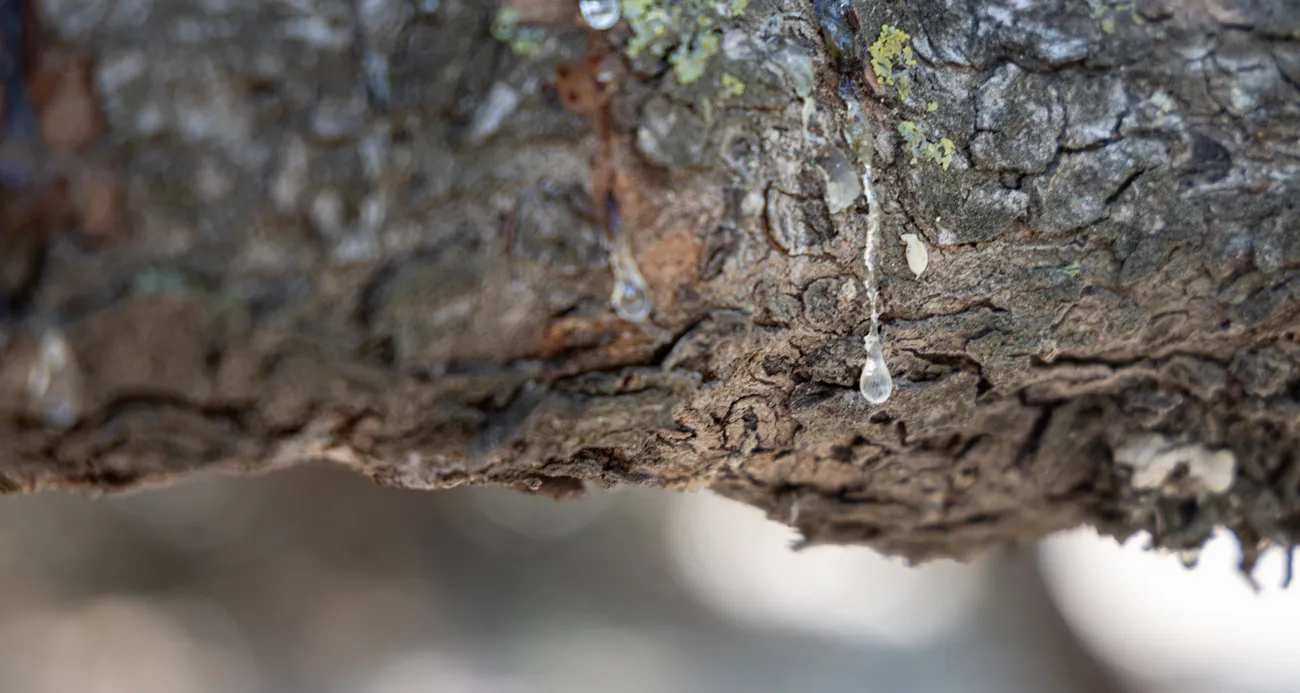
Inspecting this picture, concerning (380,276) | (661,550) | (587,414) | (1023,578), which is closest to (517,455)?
(587,414)

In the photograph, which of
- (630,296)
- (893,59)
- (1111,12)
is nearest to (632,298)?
(630,296)

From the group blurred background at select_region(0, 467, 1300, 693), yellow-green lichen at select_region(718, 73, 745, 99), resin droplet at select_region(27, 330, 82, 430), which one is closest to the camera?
resin droplet at select_region(27, 330, 82, 430)

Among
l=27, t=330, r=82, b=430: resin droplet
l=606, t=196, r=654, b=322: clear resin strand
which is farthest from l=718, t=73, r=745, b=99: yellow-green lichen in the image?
l=27, t=330, r=82, b=430: resin droplet

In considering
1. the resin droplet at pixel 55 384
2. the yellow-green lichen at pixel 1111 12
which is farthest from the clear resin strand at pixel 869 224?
the resin droplet at pixel 55 384

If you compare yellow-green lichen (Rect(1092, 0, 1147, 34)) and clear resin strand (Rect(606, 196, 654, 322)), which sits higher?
yellow-green lichen (Rect(1092, 0, 1147, 34))

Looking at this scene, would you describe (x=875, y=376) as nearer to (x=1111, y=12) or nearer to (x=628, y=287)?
(x=628, y=287)

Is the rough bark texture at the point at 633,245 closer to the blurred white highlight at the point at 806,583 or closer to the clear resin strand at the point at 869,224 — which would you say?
the clear resin strand at the point at 869,224

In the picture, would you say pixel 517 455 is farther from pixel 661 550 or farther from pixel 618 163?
pixel 661 550

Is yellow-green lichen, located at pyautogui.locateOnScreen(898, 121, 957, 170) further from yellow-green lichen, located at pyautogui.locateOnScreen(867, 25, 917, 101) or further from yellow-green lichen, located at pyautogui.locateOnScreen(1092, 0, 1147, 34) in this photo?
yellow-green lichen, located at pyautogui.locateOnScreen(1092, 0, 1147, 34)
